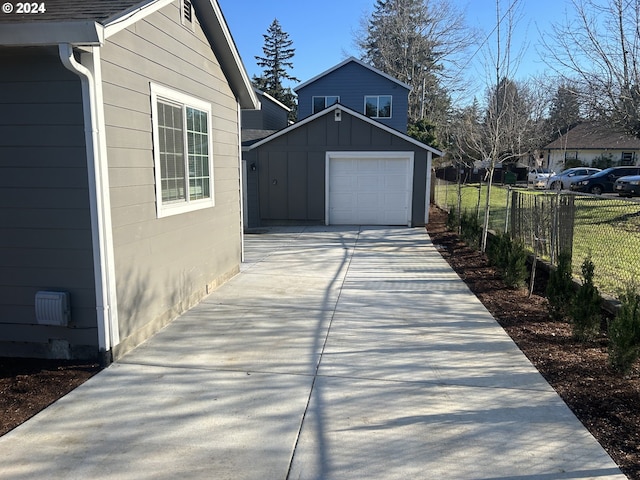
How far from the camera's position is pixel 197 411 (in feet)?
11.3

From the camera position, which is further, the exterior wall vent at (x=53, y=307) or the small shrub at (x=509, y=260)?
the small shrub at (x=509, y=260)

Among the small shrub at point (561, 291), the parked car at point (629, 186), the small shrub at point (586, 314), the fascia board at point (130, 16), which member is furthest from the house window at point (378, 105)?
the small shrub at point (586, 314)

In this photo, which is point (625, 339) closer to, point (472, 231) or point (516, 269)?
point (516, 269)

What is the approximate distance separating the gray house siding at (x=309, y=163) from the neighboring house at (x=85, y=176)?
9090mm

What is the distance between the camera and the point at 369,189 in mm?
14555

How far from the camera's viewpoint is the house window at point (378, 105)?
854 inches

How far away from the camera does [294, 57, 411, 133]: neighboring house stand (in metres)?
21.6

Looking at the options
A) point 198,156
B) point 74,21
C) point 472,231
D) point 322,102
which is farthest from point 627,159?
point 74,21

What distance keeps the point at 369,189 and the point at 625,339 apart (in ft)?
36.1

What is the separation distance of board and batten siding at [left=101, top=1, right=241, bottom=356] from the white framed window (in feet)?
0.36

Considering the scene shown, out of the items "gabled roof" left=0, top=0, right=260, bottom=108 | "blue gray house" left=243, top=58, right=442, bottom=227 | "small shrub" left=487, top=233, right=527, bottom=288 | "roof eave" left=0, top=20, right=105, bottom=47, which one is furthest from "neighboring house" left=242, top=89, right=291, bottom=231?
"roof eave" left=0, top=20, right=105, bottom=47

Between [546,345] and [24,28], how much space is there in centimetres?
545

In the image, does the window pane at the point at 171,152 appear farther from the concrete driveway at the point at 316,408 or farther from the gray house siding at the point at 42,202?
the concrete driveway at the point at 316,408

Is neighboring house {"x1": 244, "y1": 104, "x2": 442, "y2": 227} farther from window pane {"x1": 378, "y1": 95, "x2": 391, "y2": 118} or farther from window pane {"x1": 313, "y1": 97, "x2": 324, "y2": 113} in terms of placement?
window pane {"x1": 378, "y1": 95, "x2": 391, "y2": 118}
